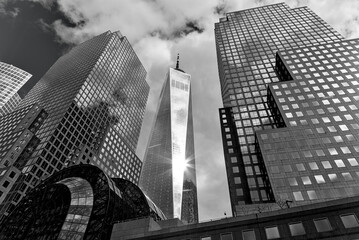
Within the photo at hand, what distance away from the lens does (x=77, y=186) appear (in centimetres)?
5400

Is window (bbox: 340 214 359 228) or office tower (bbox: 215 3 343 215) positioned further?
office tower (bbox: 215 3 343 215)

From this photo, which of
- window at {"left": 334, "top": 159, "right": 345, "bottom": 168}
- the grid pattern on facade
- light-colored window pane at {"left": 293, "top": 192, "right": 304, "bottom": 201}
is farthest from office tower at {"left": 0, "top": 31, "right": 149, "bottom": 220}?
window at {"left": 334, "top": 159, "right": 345, "bottom": 168}

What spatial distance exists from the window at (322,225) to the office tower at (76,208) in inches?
877

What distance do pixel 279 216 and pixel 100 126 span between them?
417ft

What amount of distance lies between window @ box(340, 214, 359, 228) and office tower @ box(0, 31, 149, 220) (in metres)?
92.5

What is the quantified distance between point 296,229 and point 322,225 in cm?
266

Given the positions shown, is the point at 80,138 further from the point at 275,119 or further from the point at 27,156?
the point at 275,119

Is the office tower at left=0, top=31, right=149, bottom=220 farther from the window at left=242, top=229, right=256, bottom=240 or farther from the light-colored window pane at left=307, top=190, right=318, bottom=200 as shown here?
the light-colored window pane at left=307, top=190, right=318, bottom=200

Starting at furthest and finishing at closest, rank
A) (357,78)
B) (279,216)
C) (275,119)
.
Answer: (275,119), (357,78), (279,216)

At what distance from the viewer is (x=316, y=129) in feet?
236

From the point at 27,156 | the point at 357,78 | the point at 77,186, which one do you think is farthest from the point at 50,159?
the point at 357,78

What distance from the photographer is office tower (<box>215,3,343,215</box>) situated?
83688 millimetres

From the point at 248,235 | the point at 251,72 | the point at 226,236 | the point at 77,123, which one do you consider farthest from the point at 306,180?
the point at 77,123

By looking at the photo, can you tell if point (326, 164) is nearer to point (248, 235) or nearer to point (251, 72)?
point (248, 235)
